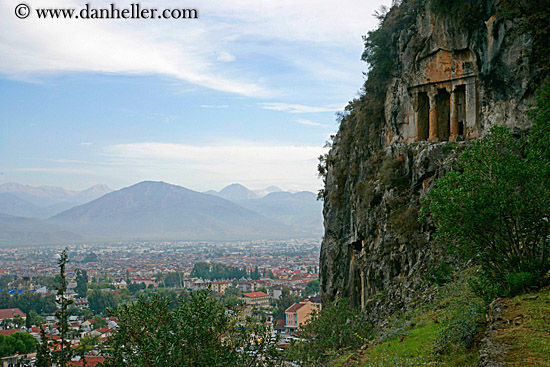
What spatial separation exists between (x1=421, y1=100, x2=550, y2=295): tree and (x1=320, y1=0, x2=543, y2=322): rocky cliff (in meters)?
6.50

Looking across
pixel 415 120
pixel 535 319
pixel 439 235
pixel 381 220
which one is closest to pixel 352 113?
pixel 415 120

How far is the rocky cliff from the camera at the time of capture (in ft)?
65.9

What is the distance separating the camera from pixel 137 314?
11000 millimetres

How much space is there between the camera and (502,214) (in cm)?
911

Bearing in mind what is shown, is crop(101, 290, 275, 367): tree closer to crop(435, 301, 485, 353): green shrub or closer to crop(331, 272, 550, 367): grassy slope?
crop(331, 272, 550, 367): grassy slope

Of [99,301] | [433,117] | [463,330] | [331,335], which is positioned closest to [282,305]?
[99,301]

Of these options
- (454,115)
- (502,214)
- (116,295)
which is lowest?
(116,295)

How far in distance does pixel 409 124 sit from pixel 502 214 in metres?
17.2

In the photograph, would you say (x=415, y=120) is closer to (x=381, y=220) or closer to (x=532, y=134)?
(x=381, y=220)

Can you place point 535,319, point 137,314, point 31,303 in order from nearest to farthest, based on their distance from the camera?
1. point 535,319
2. point 137,314
3. point 31,303

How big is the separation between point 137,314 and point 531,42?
664 inches

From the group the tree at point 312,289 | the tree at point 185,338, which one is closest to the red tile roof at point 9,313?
the tree at point 312,289

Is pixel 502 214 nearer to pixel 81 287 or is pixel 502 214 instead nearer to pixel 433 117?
pixel 433 117

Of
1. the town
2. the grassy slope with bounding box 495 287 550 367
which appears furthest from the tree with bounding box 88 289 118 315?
the grassy slope with bounding box 495 287 550 367
